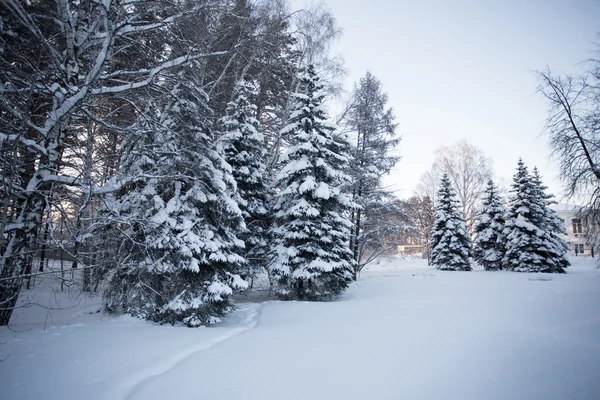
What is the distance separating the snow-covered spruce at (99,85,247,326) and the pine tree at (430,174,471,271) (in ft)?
62.5

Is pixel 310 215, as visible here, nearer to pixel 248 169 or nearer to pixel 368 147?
pixel 248 169

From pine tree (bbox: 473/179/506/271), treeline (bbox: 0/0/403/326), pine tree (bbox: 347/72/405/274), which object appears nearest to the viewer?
treeline (bbox: 0/0/403/326)

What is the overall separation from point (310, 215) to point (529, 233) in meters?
17.9

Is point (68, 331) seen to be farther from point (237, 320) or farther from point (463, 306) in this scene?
point (463, 306)

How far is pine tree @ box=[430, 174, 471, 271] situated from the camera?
2109 cm

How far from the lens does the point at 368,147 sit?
14.9m

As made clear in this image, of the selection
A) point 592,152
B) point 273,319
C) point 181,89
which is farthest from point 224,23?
point 592,152

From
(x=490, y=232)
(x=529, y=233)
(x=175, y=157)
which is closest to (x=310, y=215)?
(x=175, y=157)

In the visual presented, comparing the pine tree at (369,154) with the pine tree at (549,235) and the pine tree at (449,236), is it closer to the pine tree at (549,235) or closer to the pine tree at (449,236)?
the pine tree at (449,236)

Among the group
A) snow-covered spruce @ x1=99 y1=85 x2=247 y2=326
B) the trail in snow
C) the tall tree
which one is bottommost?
the trail in snow

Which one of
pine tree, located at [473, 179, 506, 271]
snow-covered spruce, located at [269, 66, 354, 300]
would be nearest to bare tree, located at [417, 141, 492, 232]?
pine tree, located at [473, 179, 506, 271]

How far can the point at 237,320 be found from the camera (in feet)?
24.3

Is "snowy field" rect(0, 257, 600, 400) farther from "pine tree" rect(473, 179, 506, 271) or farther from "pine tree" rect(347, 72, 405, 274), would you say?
"pine tree" rect(473, 179, 506, 271)

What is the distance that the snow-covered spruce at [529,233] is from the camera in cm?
1792
